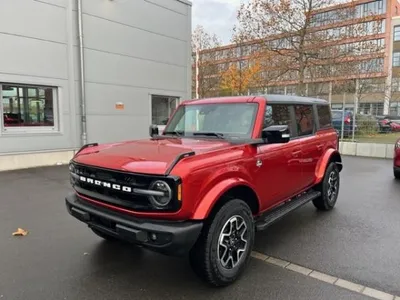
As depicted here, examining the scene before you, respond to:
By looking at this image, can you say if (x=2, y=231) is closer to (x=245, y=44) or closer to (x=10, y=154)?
(x=10, y=154)

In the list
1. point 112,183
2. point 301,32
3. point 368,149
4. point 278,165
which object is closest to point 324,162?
point 278,165

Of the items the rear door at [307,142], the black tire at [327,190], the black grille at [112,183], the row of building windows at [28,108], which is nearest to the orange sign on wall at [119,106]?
the row of building windows at [28,108]

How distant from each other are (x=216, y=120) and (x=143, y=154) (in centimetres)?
135

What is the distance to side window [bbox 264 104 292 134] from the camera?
4.18 meters

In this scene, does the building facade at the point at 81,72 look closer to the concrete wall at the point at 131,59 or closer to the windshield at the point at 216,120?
the concrete wall at the point at 131,59

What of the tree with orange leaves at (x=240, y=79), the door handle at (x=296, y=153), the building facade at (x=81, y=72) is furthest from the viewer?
the tree with orange leaves at (x=240, y=79)

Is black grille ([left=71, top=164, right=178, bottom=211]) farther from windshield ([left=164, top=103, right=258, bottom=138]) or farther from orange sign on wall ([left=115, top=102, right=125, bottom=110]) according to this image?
orange sign on wall ([left=115, top=102, right=125, bottom=110])

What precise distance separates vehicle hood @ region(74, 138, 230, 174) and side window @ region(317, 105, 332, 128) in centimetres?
263

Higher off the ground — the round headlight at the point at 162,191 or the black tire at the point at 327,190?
the round headlight at the point at 162,191

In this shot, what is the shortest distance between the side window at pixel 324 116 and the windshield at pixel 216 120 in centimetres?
205

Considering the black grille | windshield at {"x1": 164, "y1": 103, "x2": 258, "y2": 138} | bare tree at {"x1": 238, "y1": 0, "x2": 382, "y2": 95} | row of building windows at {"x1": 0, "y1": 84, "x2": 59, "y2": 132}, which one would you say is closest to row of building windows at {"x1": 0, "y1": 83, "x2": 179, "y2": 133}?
row of building windows at {"x1": 0, "y1": 84, "x2": 59, "y2": 132}

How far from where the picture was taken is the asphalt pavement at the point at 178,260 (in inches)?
125

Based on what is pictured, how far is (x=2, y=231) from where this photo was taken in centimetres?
477

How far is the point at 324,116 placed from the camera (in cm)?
590
